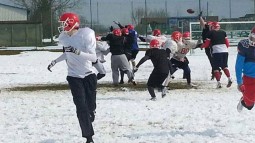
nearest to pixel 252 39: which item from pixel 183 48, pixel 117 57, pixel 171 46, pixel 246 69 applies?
pixel 246 69

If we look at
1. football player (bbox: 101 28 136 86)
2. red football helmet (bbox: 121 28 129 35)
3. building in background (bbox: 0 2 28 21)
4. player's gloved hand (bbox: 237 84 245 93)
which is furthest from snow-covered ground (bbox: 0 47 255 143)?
building in background (bbox: 0 2 28 21)

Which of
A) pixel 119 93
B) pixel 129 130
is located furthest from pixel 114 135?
pixel 119 93

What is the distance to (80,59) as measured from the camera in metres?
7.25

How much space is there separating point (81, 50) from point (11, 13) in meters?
63.9

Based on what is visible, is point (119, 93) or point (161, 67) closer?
point (161, 67)

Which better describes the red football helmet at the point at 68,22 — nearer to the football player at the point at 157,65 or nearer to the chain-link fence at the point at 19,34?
the football player at the point at 157,65

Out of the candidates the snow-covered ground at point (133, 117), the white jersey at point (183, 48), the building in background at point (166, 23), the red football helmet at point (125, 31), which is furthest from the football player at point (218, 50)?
the building in background at point (166, 23)

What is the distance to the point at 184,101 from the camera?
11.4 m

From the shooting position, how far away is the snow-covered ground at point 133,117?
25.0 feet

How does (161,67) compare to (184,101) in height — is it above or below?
above

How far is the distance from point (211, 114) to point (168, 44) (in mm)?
4158

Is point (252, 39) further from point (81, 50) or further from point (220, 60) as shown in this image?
point (220, 60)

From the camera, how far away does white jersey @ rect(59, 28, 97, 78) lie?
714cm

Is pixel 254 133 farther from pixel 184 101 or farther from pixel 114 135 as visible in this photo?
pixel 184 101
